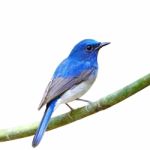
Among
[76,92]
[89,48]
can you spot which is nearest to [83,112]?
[76,92]

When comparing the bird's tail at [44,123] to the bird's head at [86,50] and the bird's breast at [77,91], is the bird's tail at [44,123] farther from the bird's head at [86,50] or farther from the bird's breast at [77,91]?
the bird's head at [86,50]

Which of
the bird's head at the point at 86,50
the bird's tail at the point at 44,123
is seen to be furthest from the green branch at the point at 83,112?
the bird's head at the point at 86,50

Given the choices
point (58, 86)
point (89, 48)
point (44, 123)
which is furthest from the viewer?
point (89, 48)

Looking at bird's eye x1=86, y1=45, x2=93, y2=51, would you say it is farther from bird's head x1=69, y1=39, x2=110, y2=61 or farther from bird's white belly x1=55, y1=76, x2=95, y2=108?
bird's white belly x1=55, y1=76, x2=95, y2=108

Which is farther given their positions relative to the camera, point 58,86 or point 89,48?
point 89,48

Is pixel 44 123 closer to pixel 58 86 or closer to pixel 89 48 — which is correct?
pixel 58 86

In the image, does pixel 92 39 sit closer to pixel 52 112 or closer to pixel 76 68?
pixel 76 68

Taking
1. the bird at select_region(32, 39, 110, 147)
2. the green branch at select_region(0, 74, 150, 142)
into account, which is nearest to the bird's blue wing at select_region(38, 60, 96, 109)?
the bird at select_region(32, 39, 110, 147)

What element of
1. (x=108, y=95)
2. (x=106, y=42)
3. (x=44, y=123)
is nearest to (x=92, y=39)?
(x=106, y=42)
